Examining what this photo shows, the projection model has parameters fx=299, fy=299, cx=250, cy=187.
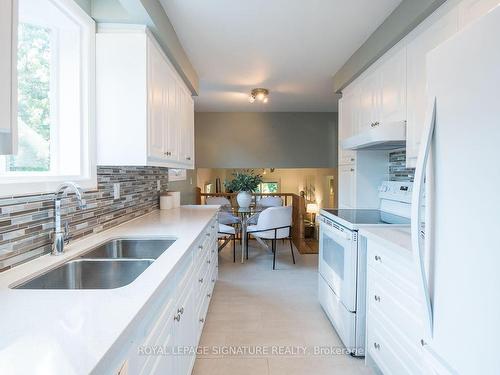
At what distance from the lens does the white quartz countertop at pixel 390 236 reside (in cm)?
152

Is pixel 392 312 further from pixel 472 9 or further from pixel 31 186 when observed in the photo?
pixel 31 186

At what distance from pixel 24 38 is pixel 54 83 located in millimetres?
243

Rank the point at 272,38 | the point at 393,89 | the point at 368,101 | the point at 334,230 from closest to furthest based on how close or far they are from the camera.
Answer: the point at 393,89 < the point at 334,230 < the point at 272,38 < the point at 368,101

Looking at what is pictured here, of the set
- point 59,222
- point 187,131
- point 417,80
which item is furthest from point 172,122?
point 417,80

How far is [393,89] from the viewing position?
224 cm

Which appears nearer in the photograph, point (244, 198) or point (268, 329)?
point (268, 329)

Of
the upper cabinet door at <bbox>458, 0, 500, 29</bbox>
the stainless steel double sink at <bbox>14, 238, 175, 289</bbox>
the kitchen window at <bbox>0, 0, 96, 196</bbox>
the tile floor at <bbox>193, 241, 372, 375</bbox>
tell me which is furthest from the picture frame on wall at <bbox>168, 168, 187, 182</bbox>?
the upper cabinet door at <bbox>458, 0, 500, 29</bbox>

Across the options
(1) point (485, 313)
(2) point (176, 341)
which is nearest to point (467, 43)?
(1) point (485, 313)

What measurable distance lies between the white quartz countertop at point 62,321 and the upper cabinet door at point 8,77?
44 cm

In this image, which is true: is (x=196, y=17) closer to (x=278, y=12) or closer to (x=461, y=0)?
(x=278, y=12)

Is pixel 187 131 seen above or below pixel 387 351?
above

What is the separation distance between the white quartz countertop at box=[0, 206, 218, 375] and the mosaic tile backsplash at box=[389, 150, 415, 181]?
2.19 m

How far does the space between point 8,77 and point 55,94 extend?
1.05 metres

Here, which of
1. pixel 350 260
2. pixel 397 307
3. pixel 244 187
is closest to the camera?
pixel 397 307
